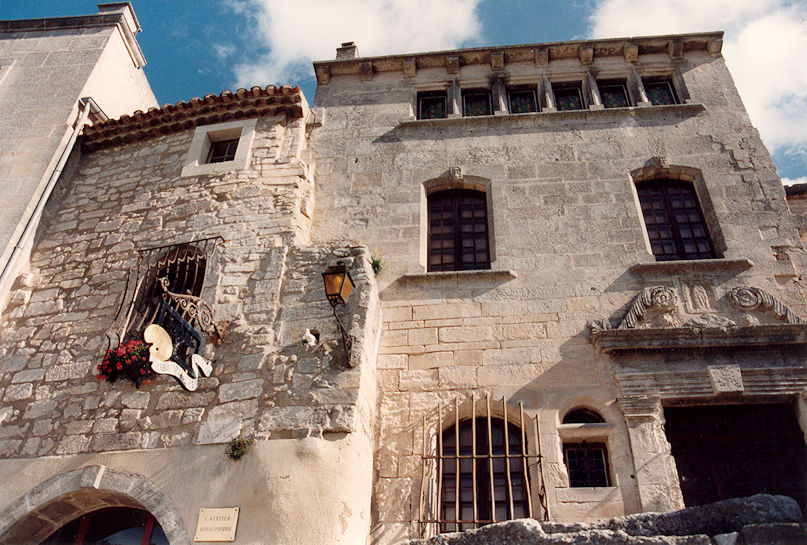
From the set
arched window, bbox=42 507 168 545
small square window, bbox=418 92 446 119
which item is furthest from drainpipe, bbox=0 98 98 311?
small square window, bbox=418 92 446 119

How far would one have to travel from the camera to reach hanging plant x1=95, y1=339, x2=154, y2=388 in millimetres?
6199

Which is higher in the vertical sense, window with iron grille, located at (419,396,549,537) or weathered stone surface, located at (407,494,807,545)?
window with iron grille, located at (419,396,549,537)

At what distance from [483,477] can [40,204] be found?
6.97 meters

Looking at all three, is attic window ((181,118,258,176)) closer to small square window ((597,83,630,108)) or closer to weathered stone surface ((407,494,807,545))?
small square window ((597,83,630,108))

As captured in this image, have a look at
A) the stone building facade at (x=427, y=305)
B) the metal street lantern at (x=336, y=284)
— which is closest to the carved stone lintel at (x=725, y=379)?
the stone building facade at (x=427, y=305)

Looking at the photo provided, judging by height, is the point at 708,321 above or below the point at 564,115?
below

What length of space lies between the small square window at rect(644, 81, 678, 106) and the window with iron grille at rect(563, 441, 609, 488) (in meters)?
5.80

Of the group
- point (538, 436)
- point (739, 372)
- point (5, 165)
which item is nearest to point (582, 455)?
point (538, 436)

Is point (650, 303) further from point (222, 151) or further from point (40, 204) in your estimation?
point (40, 204)

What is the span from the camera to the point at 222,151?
9.05 meters

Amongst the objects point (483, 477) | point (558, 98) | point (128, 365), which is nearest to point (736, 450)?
point (483, 477)

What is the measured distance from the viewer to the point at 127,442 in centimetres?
587

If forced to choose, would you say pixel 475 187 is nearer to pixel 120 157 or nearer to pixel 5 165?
pixel 120 157

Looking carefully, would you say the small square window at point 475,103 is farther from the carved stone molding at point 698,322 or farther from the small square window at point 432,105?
the carved stone molding at point 698,322
